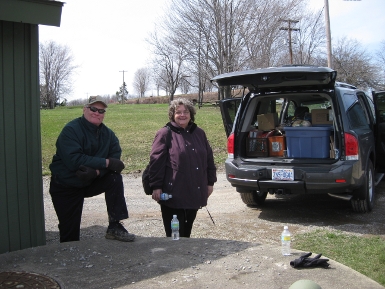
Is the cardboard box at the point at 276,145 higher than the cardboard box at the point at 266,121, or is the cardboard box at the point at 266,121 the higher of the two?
the cardboard box at the point at 266,121

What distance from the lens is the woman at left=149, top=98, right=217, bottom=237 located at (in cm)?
446

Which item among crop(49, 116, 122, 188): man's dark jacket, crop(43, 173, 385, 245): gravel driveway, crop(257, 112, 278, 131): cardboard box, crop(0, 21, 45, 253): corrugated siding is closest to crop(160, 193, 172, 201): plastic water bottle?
crop(49, 116, 122, 188): man's dark jacket

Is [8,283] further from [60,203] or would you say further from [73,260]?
[60,203]

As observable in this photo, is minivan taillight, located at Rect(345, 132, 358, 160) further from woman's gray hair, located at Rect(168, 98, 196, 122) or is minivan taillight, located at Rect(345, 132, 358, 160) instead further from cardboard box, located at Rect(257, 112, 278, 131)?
woman's gray hair, located at Rect(168, 98, 196, 122)

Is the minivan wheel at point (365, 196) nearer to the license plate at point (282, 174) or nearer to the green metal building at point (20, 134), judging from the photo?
the license plate at point (282, 174)

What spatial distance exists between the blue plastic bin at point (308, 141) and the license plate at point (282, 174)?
44 centimetres

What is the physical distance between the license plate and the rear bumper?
4cm

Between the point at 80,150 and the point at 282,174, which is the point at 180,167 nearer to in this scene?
the point at 80,150

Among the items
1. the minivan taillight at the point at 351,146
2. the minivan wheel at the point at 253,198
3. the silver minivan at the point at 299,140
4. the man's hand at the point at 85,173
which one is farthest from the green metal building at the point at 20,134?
the minivan taillight at the point at 351,146

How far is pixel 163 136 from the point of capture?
14.8ft

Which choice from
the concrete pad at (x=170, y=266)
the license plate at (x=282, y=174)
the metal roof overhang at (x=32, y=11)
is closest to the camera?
the concrete pad at (x=170, y=266)

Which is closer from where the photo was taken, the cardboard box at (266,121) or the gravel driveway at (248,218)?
the gravel driveway at (248,218)

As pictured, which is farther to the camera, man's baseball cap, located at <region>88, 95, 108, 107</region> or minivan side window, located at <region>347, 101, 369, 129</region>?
minivan side window, located at <region>347, 101, 369, 129</region>

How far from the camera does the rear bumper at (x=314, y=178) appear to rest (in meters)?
5.77
